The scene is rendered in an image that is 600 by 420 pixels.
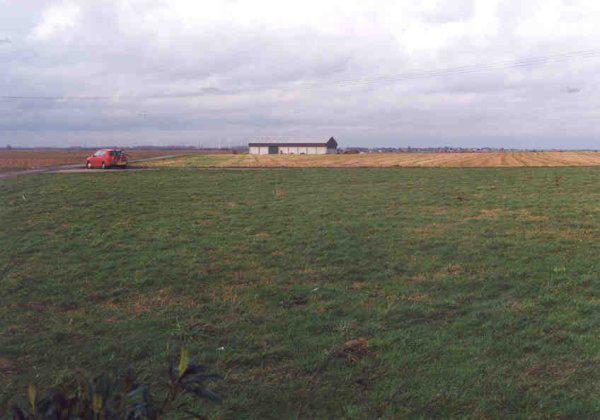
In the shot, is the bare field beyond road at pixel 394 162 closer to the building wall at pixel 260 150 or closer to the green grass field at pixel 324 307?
the green grass field at pixel 324 307

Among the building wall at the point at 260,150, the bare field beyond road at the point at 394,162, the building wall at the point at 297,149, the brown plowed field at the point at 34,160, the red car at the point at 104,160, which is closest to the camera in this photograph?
the red car at the point at 104,160

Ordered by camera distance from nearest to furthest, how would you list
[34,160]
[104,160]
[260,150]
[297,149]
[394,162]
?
[104,160] → [394,162] → [34,160] → [297,149] → [260,150]

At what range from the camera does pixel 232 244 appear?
432 inches

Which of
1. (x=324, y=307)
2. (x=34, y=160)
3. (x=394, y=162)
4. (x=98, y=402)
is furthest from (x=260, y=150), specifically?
(x=98, y=402)

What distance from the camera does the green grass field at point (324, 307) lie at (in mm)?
4695

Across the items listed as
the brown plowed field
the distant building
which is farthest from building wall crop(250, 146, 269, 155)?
the brown plowed field

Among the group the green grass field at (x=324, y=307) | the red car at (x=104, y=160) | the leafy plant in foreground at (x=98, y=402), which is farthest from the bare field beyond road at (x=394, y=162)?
the leafy plant in foreground at (x=98, y=402)

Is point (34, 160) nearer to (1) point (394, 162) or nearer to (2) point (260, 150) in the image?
(1) point (394, 162)

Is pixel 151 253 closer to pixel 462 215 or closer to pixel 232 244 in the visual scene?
pixel 232 244

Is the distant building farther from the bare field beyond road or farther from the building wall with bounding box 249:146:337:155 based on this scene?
the bare field beyond road

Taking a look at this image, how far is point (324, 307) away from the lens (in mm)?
6945

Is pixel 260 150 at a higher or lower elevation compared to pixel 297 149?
lower

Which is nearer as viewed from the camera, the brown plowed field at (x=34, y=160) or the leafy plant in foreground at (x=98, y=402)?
the leafy plant in foreground at (x=98, y=402)

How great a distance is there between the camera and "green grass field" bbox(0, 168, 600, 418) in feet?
15.4
